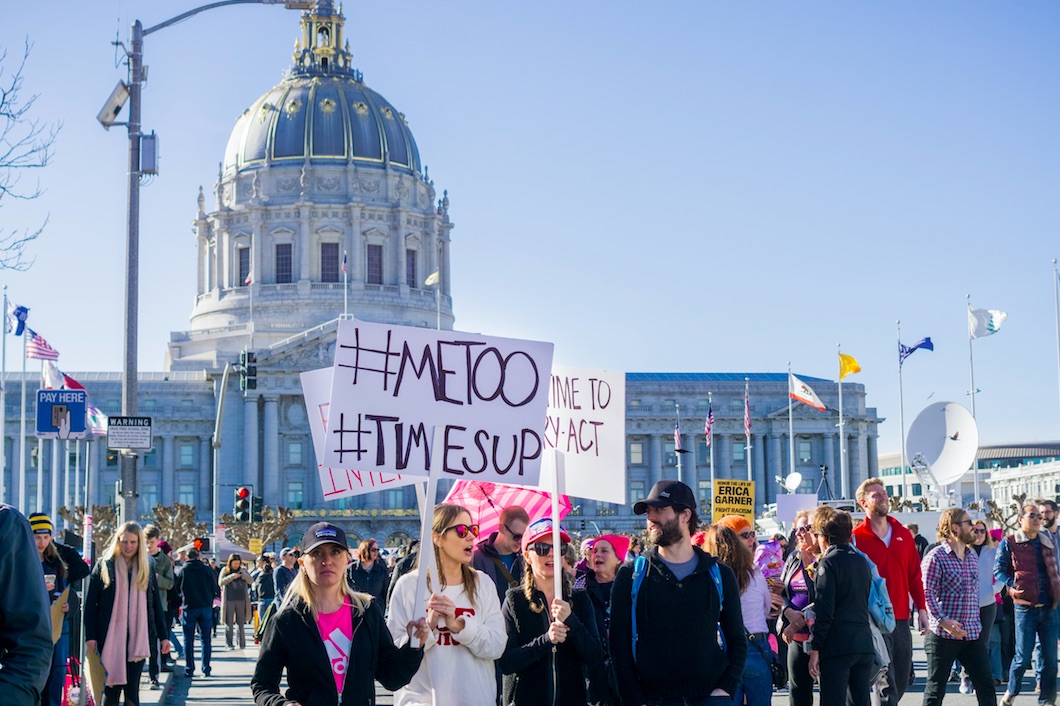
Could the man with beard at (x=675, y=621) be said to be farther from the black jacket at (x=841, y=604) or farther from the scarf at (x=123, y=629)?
the scarf at (x=123, y=629)

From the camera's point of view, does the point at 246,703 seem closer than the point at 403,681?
No

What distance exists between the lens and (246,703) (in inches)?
697

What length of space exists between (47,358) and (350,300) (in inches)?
2502

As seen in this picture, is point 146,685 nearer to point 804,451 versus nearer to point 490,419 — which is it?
point 490,419

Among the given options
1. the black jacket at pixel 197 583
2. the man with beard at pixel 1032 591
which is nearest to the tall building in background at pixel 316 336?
the black jacket at pixel 197 583

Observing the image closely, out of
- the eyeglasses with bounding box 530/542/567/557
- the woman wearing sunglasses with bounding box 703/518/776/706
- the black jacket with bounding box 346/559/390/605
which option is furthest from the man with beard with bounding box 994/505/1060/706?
the eyeglasses with bounding box 530/542/567/557

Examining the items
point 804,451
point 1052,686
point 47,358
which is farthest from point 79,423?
point 804,451

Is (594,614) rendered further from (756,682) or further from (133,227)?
(133,227)

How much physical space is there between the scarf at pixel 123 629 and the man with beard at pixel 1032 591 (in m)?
7.54

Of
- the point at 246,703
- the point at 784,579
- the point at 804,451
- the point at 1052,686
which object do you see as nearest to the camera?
the point at 784,579

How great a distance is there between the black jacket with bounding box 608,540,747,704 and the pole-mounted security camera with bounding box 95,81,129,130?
12.8m

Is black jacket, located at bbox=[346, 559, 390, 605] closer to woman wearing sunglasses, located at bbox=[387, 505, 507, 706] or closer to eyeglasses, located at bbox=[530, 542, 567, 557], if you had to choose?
eyeglasses, located at bbox=[530, 542, 567, 557]

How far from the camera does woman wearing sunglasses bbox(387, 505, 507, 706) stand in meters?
8.38

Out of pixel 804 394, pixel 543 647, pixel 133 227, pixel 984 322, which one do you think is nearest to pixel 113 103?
pixel 133 227
